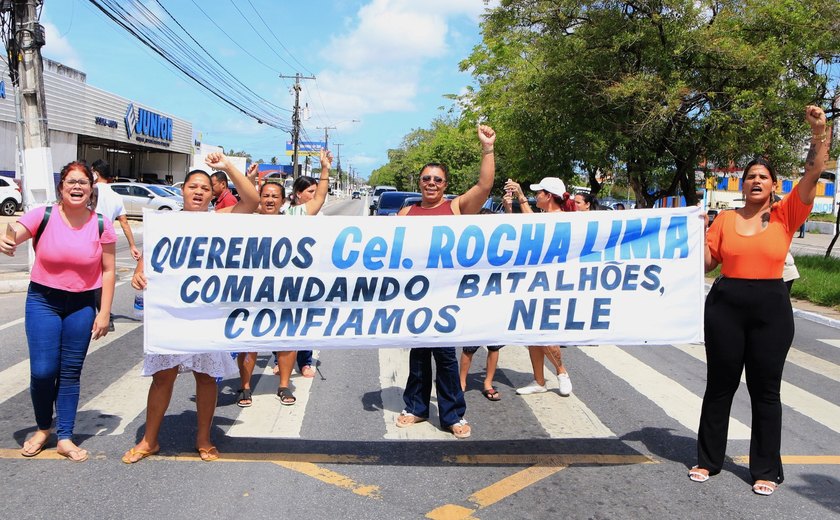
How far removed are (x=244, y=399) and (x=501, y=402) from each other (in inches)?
80.9

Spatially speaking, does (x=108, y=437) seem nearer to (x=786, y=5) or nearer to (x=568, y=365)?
(x=568, y=365)

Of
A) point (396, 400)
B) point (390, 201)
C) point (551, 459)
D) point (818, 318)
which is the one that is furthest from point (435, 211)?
point (390, 201)

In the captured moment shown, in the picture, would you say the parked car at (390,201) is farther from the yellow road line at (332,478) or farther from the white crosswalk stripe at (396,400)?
the yellow road line at (332,478)

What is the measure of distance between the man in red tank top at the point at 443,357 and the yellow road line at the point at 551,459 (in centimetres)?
42

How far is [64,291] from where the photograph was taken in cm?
448

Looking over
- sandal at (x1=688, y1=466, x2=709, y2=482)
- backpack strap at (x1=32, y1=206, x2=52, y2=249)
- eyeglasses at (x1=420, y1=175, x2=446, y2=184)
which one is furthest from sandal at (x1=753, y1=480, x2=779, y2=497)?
backpack strap at (x1=32, y1=206, x2=52, y2=249)

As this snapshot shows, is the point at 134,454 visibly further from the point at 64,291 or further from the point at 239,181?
the point at 239,181

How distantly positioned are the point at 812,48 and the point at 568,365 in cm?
1102

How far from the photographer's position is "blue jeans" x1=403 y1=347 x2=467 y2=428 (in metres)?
5.20

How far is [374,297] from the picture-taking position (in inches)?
188

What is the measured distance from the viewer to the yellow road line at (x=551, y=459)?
482 centimetres

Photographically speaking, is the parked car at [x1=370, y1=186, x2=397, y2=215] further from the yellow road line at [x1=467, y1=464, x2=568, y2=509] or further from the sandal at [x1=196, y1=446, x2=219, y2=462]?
the yellow road line at [x1=467, y1=464, x2=568, y2=509]

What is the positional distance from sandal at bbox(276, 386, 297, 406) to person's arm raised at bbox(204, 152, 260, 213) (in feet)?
5.69

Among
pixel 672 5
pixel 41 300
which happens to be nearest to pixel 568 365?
pixel 41 300
